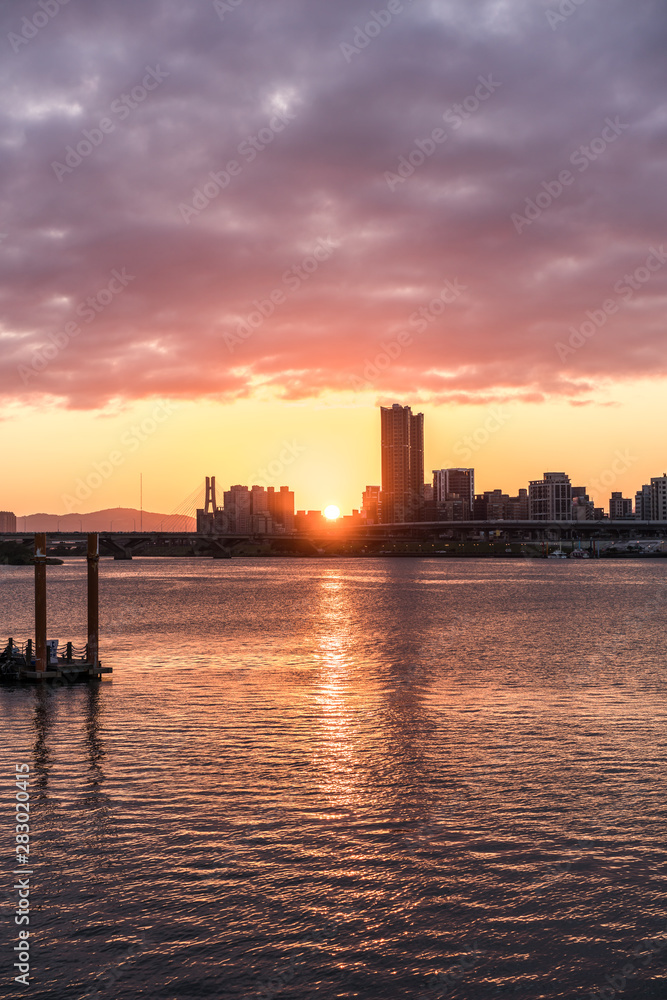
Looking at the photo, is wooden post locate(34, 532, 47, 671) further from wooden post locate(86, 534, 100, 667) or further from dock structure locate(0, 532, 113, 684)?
wooden post locate(86, 534, 100, 667)

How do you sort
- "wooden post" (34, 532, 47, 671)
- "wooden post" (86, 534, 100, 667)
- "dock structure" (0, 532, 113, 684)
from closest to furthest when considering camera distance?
"wooden post" (34, 532, 47, 671) → "dock structure" (0, 532, 113, 684) → "wooden post" (86, 534, 100, 667)

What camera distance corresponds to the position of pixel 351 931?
1694 cm

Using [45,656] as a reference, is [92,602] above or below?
above

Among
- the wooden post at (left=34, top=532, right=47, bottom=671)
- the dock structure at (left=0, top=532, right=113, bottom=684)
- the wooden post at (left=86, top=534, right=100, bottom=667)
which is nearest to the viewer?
the wooden post at (left=34, top=532, right=47, bottom=671)

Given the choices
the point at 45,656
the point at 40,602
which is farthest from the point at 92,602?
the point at 45,656

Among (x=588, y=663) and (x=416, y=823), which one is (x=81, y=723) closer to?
(x=416, y=823)

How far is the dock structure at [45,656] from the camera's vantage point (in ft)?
148

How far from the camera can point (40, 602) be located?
4462 centimetres

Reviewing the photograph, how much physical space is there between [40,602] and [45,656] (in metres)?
3.14

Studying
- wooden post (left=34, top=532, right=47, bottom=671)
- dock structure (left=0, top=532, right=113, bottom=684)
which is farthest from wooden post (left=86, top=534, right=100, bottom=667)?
wooden post (left=34, top=532, right=47, bottom=671)

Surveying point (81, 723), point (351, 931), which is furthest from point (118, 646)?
point (351, 931)

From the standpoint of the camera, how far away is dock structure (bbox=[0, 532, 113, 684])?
4500 cm

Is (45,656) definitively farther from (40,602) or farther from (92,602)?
(92,602)

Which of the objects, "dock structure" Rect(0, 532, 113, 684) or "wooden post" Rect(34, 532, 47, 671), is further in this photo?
"dock structure" Rect(0, 532, 113, 684)
